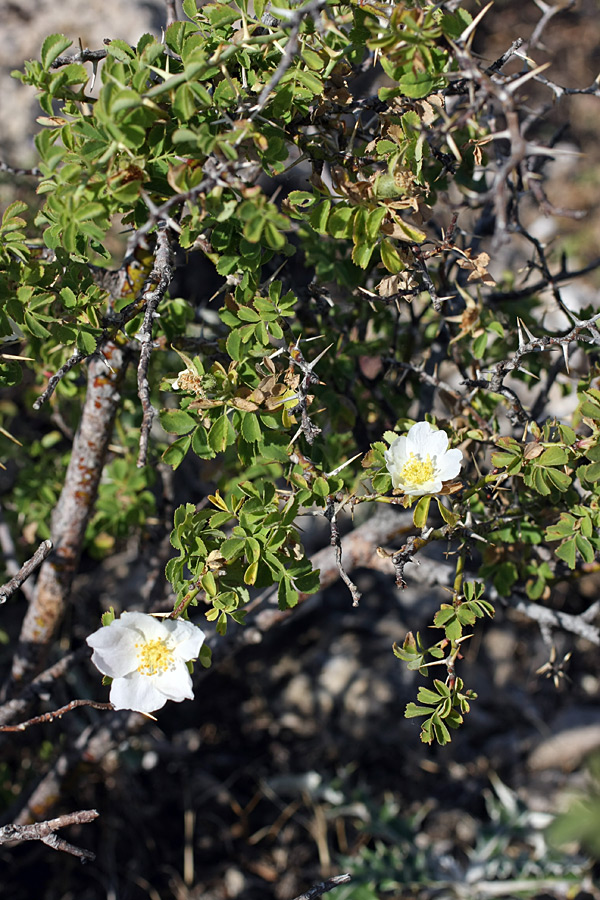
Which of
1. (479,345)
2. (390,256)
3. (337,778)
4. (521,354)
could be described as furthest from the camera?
(337,778)

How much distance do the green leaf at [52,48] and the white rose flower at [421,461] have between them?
0.92 metres

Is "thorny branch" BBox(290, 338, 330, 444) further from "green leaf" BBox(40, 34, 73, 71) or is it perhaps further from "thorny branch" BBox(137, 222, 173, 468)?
"green leaf" BBox(40, 34, 73, 71)

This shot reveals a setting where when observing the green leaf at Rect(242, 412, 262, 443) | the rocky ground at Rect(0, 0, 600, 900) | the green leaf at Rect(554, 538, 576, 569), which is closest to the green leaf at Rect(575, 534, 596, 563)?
the green leaf at Rect(554, 538, 576, 569)

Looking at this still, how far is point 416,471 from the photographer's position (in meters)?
1.40

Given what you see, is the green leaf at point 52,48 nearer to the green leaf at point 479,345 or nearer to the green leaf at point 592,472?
the green leaf at point 479,345

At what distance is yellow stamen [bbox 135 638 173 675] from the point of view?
1368 mm

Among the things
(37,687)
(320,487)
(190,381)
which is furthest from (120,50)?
(37,687)

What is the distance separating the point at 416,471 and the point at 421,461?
5cm

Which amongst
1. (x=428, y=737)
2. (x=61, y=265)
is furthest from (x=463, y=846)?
(x=61, y=265)

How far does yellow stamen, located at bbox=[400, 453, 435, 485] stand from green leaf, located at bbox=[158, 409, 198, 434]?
16.9 inches

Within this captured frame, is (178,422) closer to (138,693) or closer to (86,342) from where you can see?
(86,342)

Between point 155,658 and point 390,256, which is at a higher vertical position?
point 390,256

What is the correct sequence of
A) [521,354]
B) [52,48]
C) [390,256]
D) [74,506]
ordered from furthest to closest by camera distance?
1. [74,506]
2. [521,354]
3. [390,256]
4. [52,48]

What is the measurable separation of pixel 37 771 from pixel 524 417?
2064mm
